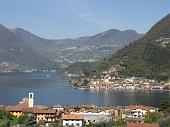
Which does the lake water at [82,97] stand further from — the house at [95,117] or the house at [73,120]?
the house at [73,120]

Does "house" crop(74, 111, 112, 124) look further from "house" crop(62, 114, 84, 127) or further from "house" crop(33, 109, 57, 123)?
"house" crop(33, 109, 57, 123)

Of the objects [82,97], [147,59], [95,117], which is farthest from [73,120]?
[147,59]

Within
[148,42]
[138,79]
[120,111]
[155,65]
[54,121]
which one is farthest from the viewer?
[148,42]

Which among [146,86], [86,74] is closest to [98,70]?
[86,74]

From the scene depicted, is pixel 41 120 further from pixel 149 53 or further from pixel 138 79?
pixel 149 53

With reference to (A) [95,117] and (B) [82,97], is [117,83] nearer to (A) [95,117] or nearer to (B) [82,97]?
(B) [82,97]
